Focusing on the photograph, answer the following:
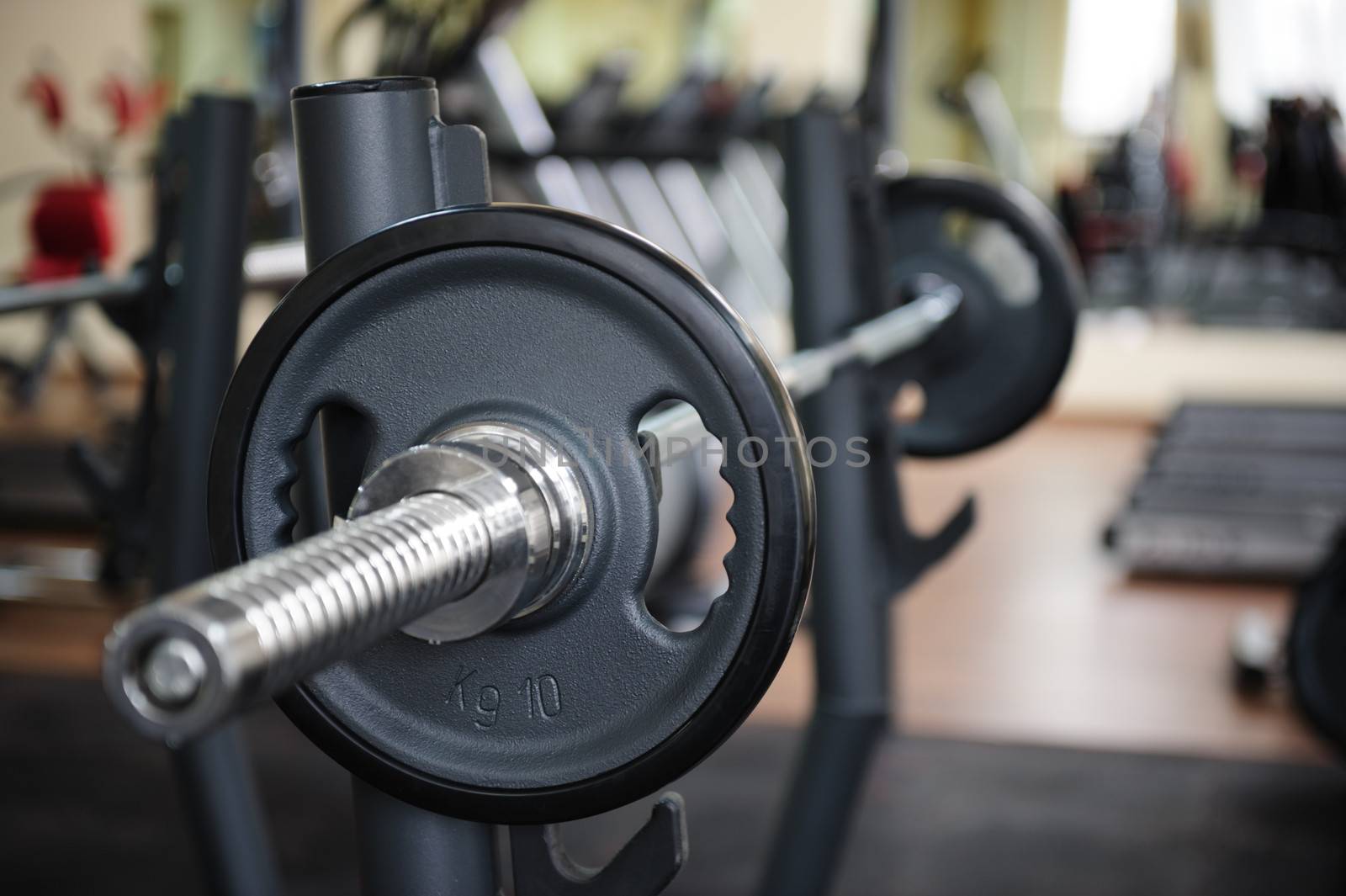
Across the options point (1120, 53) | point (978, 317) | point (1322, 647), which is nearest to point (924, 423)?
point (978, 317)

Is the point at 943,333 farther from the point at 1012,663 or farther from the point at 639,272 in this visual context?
the point at 1012,663

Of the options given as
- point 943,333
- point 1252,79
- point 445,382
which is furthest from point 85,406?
point 1252,79

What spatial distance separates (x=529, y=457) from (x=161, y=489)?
→ 32.6 inches

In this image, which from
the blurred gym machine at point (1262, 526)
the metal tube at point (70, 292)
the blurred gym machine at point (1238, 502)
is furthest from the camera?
the blurred gym machine at point (1238, 502)

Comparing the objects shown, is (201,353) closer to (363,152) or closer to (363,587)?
(363,152)

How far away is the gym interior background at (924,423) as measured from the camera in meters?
1.19

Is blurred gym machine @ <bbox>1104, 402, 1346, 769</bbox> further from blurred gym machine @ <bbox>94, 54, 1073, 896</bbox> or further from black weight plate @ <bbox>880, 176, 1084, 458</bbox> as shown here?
blurred gym machine @ <bbox>94, 54, 1073, 896</bbox>

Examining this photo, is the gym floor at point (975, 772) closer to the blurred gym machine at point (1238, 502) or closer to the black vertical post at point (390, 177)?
the blurred gym machine at point (1238, 502)

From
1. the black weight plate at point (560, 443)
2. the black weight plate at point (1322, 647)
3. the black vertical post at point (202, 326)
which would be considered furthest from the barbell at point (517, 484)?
the black weight plate at point (1322, 647)

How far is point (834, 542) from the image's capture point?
1.02 metres

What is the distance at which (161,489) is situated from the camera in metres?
1.09

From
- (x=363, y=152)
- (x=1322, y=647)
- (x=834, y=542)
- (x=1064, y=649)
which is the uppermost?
(x=363, y=152)

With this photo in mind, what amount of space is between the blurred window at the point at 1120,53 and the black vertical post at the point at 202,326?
16.3ft

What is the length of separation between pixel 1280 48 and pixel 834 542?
4.94 m
